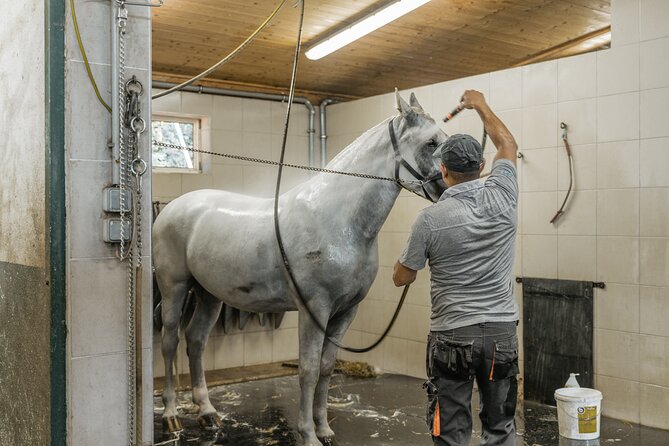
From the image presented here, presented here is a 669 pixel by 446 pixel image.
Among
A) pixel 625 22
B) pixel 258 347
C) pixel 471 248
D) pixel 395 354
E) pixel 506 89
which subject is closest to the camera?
pixel 471 248

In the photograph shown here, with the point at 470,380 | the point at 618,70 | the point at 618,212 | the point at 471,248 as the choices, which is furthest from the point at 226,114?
the point at 470,380

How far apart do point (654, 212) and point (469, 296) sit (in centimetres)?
235

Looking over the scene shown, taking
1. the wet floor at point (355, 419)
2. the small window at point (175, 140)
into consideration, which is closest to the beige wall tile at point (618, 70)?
the wet floor at point (355, 419)

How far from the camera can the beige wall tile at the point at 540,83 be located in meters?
4.48

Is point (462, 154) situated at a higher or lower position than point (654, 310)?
higher

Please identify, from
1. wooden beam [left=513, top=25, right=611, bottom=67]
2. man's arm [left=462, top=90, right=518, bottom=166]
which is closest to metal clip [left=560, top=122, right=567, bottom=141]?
wooden beam [left=513, top=25, right=611, bottom=67]

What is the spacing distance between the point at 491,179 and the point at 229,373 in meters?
3.82

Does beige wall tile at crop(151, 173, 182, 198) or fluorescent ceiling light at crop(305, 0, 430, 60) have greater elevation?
fluorescent ceiling light at crop(305, 0, 430, 60)

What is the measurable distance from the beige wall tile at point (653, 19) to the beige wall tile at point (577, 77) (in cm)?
34

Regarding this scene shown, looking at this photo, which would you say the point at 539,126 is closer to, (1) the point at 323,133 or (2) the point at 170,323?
(1) the point at 323,133

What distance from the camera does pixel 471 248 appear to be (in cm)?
218

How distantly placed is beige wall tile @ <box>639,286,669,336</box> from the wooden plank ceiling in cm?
238

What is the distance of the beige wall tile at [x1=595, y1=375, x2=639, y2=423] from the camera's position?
4.04 m

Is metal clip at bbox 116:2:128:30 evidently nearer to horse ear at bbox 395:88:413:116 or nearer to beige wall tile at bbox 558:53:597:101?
horse ear at bbox 395:88:413:116
